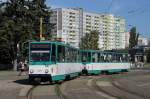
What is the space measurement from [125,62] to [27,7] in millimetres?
20568

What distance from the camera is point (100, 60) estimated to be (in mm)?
49375

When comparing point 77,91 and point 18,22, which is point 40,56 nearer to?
point 77,91

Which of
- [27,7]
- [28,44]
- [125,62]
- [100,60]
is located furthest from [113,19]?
[28,44]

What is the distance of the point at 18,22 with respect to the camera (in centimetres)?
6862

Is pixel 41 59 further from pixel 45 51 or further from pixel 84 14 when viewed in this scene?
pixel 84 14

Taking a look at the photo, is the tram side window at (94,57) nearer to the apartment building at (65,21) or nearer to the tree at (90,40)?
the apartment building at (65,21)

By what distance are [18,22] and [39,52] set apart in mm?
39607

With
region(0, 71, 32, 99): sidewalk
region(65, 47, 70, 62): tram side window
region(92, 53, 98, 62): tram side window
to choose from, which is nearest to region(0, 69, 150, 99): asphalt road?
region(0, 71, 32, 99): sidewalk

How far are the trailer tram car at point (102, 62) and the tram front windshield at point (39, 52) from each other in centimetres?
1655

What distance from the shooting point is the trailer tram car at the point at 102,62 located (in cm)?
4688

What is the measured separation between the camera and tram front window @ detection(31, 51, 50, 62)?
29.6 metres

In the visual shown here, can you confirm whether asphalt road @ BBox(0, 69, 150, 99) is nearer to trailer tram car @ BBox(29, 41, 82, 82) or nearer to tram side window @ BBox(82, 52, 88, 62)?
trailer tram car @ BBox(29, 41, 82, 82)

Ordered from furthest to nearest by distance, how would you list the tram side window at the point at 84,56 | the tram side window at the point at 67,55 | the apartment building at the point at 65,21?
the apartment building at the point at 65,21
the tram side window at the point at 84,56
the tram side window at the point at 67,55

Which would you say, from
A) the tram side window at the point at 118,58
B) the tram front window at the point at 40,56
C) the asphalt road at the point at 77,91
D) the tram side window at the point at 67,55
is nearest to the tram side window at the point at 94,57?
the tram side window at the point at 118,58
